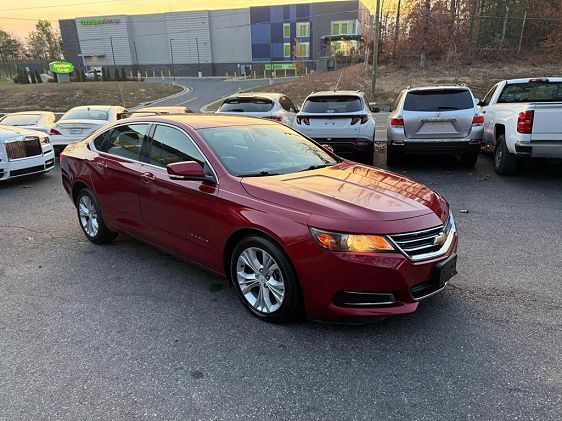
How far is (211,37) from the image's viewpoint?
74.1m

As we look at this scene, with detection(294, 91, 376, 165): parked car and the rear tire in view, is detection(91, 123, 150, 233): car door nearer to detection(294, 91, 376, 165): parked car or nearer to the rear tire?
detection(294, 91, 376, 165): parked car

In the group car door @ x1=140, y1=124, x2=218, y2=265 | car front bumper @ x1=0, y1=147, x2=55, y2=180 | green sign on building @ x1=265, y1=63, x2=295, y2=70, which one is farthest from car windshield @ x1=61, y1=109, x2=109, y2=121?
green sign on building @ x1=265, y1=63, x2=295, y2=70

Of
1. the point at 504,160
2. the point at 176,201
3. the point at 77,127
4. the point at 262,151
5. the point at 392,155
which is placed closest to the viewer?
the point at 176,201

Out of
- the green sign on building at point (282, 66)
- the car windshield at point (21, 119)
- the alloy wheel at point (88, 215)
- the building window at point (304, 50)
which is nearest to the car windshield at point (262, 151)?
the alloy wheel at point (88, 215)

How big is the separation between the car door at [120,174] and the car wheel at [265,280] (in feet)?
4.97

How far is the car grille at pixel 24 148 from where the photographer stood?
8.53m

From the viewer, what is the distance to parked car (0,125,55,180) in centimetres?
845

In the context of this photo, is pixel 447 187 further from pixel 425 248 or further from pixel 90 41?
pixel 90 41

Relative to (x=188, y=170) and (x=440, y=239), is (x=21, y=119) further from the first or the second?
(x=440, y=239)

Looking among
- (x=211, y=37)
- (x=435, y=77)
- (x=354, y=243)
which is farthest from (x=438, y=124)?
(x=211, y=37)

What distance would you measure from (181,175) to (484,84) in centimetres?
2408

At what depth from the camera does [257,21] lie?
7175 centimetres

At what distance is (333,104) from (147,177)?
564cm

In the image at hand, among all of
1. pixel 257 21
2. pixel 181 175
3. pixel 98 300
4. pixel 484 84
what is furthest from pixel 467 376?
pixel 257 21
